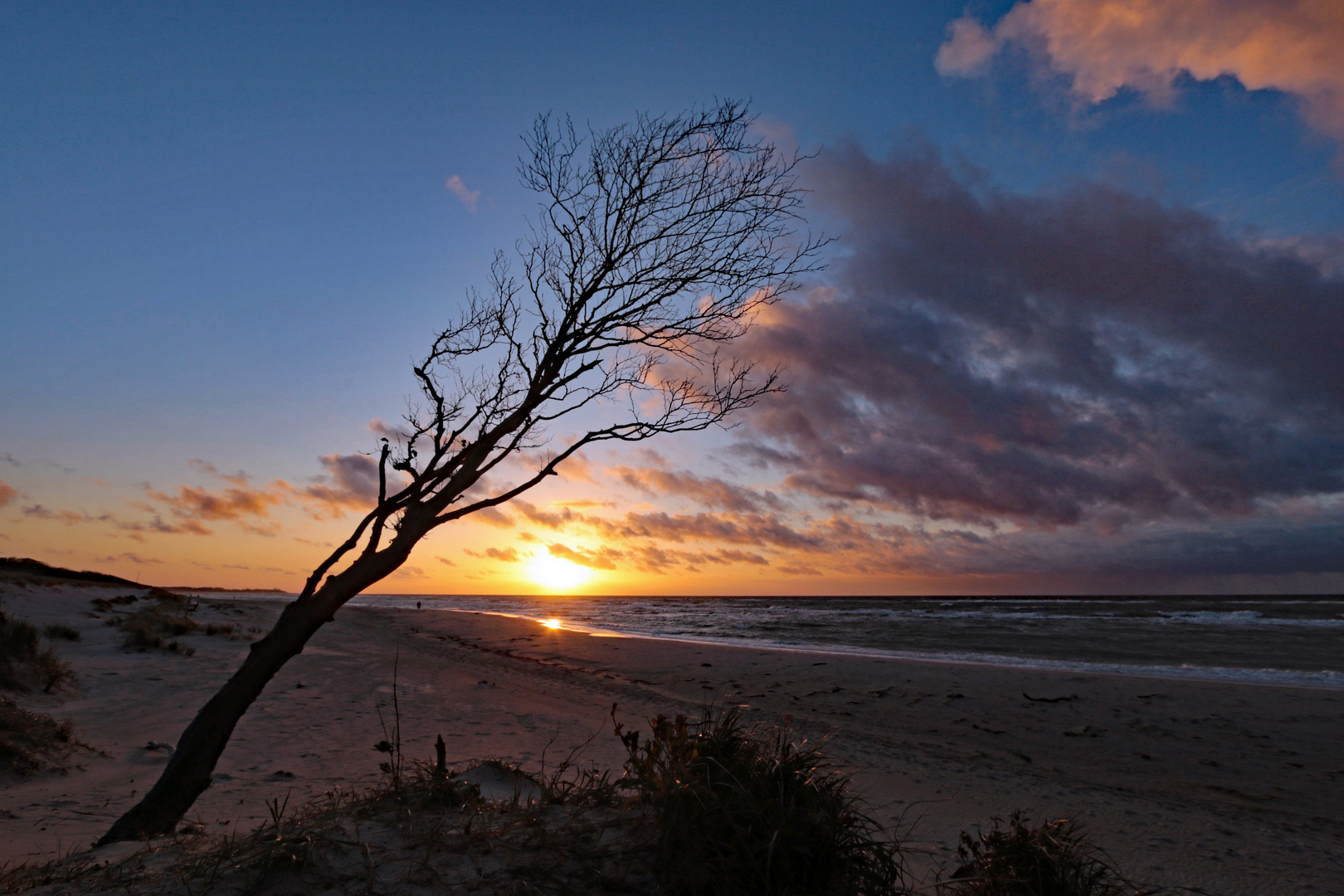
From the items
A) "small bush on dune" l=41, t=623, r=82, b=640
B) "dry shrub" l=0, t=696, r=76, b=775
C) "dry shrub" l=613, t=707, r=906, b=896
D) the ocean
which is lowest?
the ocean

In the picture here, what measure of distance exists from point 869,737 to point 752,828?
772cm

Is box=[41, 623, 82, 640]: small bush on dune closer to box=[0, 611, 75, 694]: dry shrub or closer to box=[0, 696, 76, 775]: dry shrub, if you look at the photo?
box=[0, 611, 75, 694]: dry shrub

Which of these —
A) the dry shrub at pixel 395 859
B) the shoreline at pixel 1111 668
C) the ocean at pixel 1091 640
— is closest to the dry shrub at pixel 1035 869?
the dry shrub at pixel 395 859

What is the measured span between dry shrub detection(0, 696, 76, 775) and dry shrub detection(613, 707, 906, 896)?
266 inches

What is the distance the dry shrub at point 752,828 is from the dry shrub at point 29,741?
6.75m

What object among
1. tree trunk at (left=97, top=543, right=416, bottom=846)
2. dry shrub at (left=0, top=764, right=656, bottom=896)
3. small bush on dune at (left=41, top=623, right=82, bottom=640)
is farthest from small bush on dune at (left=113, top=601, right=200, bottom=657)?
dry shrub at (left=0, top=764, right=656, bottom=896)

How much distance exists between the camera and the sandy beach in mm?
5387

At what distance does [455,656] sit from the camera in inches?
702

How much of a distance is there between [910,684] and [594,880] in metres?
12.7

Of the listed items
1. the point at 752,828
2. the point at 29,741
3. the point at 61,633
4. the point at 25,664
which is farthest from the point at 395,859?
the point at 61,633

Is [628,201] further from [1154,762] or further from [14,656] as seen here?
[14,656]

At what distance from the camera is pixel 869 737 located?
942 cm

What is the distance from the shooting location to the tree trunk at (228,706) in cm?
417

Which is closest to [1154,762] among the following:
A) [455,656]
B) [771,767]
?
[771,767]
